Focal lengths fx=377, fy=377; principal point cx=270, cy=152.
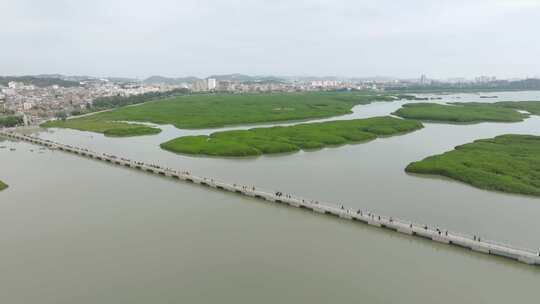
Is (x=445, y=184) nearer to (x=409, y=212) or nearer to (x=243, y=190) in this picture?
(x=409, y=212)

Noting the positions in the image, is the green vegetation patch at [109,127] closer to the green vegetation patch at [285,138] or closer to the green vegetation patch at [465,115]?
the green vegetation patch at [285,138]

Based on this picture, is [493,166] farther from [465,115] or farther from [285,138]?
[465,115]

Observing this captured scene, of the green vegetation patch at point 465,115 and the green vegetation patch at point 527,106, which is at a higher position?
the green vegetation patch at point 527,106

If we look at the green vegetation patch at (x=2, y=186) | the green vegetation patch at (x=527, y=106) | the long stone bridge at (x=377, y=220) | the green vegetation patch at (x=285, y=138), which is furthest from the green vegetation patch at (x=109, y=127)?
the green vegetation patch at (x=527, y=106)

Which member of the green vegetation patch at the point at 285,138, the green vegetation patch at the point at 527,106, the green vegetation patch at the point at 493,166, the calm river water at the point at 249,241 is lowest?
the calm river water at the point at 249,241

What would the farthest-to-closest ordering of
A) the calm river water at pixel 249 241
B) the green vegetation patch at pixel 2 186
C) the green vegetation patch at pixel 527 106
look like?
the green vegetation patch at pixel 527 106 → the green vegetation patch at pixel 2 186 → the calm river water at pixel 249 241

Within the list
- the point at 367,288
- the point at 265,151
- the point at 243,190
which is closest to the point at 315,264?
the point at 367,288

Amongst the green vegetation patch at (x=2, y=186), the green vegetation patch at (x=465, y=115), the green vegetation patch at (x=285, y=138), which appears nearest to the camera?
the green vegetation patch at (x=2, y=186)
